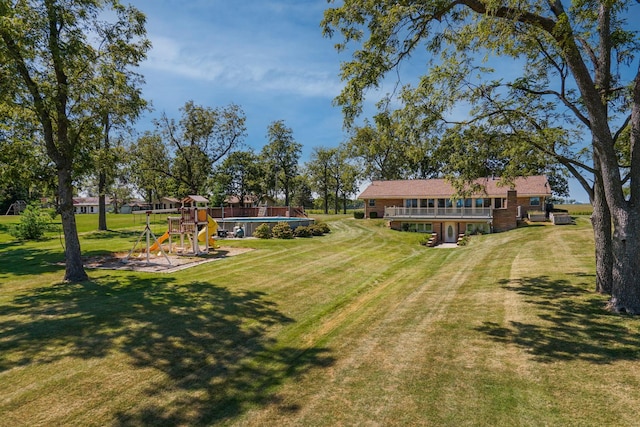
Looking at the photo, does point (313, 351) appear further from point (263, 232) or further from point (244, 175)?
point (244, 175)

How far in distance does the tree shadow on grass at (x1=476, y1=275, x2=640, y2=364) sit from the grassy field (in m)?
0.04

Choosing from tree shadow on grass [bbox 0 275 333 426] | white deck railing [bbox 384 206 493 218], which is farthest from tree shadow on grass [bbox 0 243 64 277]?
white deck railing [bbox 384 206 493 218]

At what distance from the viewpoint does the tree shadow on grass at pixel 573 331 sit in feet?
22.5

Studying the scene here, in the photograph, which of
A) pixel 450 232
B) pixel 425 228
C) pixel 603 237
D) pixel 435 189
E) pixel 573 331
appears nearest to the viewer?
pixel 573 331

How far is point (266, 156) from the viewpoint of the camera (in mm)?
66812

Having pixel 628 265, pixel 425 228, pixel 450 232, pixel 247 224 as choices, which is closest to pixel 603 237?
pixel 628 265

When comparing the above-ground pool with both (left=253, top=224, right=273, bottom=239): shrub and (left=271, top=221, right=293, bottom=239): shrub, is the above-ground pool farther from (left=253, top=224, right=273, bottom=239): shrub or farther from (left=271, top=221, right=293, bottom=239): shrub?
(left=271, top=221, right=293, bottom=239): shrub

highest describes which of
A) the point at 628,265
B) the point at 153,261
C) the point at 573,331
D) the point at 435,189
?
the point at 435,189

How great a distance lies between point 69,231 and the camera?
46.3 feet

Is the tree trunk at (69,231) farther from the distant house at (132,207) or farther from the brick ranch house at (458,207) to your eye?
the distant house at (132,207)

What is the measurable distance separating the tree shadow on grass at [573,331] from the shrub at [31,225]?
1246 inches

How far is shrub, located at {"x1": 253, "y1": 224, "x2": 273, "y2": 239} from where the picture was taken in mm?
26828

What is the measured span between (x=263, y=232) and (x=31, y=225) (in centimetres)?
1756

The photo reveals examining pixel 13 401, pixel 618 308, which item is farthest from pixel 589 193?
pixel 13 401
